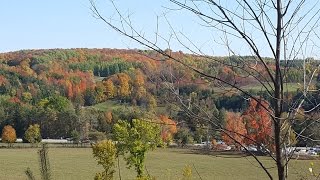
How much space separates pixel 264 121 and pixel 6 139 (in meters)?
87.1

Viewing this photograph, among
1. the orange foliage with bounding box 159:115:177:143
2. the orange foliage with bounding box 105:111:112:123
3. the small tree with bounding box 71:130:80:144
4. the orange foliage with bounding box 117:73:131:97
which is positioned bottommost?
the small tree with bounding box 71:130:80:144

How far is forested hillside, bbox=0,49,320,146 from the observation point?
315cm

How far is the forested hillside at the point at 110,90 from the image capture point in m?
3.15

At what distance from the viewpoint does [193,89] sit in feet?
10.7

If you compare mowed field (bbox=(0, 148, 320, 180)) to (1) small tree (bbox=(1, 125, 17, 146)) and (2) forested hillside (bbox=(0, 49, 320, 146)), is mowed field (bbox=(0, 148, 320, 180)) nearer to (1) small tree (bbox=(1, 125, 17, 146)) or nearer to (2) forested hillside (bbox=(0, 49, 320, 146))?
(2) forested hillside (bbox=(0, 49, 320, 146))

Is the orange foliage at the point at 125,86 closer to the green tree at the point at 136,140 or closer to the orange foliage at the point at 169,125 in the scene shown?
the orange foliage at the point at 169,125

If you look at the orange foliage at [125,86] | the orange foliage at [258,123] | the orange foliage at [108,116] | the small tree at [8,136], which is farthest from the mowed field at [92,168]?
the orange foliage at [258,123]

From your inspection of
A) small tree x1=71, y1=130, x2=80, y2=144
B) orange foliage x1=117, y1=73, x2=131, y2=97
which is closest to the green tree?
orange foliage x1=117, y1=73, x2=131, y2=97

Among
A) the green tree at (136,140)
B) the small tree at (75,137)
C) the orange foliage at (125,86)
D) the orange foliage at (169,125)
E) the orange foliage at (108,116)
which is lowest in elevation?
the small tree at (75,137)

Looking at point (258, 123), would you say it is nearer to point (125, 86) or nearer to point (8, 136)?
point (125, 86)

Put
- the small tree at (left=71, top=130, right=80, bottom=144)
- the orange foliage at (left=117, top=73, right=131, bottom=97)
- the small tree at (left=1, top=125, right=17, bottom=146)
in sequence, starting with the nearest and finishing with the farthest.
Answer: the orange foliage at (left=117, top=73, right=131, bottom=97) → the small tree at (left=71, top=130, right=80, bottom=144) → the small tree at (left=1, top=125, right=17, bottom=146)

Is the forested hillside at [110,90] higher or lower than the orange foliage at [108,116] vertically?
higher

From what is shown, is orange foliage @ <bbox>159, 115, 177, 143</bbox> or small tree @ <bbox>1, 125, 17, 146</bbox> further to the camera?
small tree @ <bbox>1, 125, 17, 146</bbox>

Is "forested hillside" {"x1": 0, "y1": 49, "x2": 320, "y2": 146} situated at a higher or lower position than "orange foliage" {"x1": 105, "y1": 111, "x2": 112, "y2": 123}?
higher
